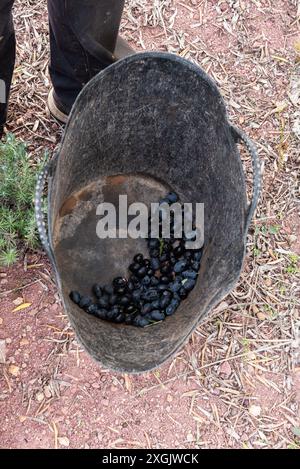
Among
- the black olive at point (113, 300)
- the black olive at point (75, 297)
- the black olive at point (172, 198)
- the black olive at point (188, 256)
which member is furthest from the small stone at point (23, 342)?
the black olive at point (172, 198)

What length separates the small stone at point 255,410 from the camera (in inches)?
A: 82.0

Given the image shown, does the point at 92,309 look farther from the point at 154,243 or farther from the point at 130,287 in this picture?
the point at 154,243

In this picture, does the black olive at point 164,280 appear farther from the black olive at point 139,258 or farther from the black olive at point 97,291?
the black olive at point 97,291

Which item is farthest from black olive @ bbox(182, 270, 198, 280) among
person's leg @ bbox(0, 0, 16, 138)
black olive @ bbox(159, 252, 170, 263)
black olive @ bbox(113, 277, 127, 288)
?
person's leg @ bbox(0, 0, 16, 138)

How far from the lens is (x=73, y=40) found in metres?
2.10

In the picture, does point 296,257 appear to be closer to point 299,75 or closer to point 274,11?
point 299,75

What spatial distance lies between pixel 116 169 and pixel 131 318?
625mm

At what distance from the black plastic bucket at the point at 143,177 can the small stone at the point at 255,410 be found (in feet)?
1.40

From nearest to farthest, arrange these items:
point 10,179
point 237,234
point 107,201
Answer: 1. point 237,234
2. point 10,179
3. point 107,201

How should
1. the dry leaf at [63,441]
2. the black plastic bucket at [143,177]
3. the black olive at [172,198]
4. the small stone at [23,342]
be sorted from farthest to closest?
the black olive at [172,198], the small stone at [23,342], the dry leaf at [63,441], the black plastic bucket at [143,177]

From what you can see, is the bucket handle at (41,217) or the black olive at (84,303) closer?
the bucket handle at (41,217)

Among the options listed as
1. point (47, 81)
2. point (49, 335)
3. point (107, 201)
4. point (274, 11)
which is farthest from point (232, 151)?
point (274, 11)

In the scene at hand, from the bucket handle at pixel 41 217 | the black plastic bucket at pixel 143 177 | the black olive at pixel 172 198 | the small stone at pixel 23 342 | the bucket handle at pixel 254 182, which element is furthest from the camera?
the black olive at pixel 172 198

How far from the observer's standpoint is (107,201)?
2.35 m
